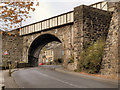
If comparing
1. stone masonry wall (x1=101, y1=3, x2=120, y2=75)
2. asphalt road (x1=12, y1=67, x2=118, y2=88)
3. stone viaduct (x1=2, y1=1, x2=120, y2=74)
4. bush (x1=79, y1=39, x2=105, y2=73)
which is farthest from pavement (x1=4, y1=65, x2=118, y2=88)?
stone viaduct (x1=2, y1=1, x2=120, y2=74)

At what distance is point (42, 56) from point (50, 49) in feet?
28.6

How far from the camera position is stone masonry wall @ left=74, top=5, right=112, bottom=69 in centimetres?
1941

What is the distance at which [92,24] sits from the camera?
20.3m

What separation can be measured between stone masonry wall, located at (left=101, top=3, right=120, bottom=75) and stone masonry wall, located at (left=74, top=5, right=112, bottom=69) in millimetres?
4997

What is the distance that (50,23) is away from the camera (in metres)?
26.8

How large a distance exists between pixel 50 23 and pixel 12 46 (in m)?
11.3

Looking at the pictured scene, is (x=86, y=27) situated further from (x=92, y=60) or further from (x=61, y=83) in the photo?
(x=61, y=83)

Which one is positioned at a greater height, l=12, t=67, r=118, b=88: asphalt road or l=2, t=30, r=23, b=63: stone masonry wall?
l=2, t=30, r=23, b=63: stone masonry wall

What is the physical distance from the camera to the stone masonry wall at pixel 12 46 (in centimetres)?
3275

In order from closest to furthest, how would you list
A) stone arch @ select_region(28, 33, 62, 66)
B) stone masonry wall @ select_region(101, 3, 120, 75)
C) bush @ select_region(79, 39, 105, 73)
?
1. stone masonry wall @ select_region(101, 3, 120, 75)
2. bush @ select_region(79, 39, 105, 73)
3. stone arch @ select_region(28, 33, 62, 66)

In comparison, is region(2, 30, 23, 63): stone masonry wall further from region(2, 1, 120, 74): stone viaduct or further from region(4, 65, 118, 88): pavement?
region(4, 65, 118, 88): pavement

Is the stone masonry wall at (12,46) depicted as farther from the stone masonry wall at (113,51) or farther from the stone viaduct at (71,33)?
the stone masonry wall at (113,51)

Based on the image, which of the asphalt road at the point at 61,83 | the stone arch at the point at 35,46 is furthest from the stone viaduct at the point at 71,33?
the asphalt road at the point at 61,83

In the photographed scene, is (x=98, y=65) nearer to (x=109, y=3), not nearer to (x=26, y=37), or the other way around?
(x=109, y=3)
